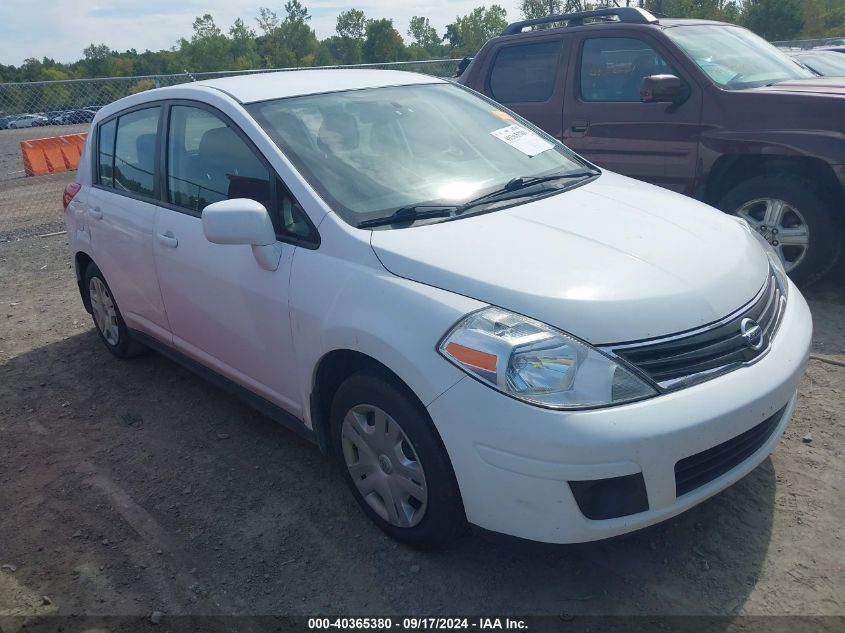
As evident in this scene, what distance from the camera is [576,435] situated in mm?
2254

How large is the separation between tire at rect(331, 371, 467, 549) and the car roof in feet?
5.18

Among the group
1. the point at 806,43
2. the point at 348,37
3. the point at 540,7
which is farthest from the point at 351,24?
the point at 806,43

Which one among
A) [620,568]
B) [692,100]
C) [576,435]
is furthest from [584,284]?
[692,100]

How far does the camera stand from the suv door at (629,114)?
5.59m

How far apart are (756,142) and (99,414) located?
456 centimetres

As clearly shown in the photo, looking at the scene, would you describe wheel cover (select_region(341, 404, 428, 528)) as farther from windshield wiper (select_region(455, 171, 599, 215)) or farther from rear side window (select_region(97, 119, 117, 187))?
rear side window (select_region(97, 119, 117, 187))

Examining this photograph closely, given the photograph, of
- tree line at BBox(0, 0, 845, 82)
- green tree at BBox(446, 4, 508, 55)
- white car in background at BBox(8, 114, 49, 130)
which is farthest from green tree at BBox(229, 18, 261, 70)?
white car in background at BBox(8, 114, 49, 130)

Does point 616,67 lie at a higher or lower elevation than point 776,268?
higher

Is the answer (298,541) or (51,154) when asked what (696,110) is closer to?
(298,541)

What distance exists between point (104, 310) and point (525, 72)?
4054mm

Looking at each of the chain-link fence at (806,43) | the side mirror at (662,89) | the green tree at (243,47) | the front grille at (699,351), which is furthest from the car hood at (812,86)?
the green tree at (243,47)

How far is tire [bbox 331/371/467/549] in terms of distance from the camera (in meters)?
2.55

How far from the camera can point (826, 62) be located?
791 cm

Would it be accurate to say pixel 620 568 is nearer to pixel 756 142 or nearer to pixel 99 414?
pixel 99 414
